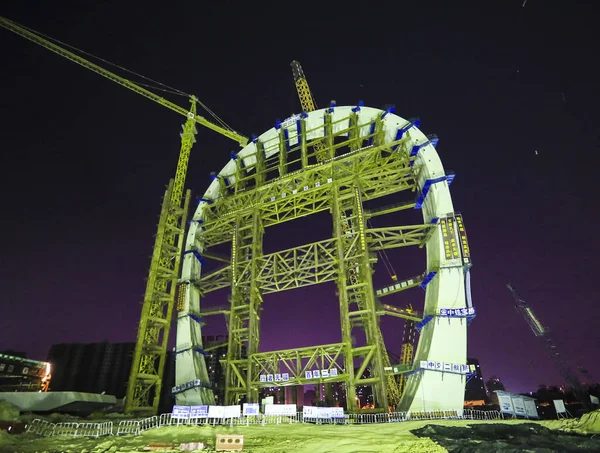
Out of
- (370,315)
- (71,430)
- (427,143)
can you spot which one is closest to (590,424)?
(370,315)

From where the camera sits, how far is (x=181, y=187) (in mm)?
41812

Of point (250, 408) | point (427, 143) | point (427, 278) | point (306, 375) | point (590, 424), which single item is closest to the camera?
point (590, 424)

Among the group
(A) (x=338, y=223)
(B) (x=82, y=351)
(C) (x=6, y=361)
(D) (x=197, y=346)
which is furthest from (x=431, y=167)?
(B) (x=82, y=351)

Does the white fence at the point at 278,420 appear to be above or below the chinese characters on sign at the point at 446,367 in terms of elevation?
below

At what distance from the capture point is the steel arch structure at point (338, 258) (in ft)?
70.6

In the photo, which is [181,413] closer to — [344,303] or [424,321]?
[344,303]

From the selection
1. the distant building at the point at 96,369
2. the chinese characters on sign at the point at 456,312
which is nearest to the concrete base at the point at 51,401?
the chinese characters on sign at the point at 456,312

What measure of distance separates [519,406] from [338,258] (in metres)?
13.8

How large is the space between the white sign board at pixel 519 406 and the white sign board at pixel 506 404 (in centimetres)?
19

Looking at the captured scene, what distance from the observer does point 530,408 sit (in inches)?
702

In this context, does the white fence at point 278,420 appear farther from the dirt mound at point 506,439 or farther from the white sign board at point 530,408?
the dirt mound at point 506,439

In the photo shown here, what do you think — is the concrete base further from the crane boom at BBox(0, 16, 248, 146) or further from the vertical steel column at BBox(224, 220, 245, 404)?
the crane boom at BBox(0, 16, 248, 146)

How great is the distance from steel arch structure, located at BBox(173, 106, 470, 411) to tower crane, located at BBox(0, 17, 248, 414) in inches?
114

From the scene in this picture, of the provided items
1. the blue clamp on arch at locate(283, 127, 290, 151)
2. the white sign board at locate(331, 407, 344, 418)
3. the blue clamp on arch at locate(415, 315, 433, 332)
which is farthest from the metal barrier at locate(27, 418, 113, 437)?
the blue clamp on arch at locate(283, 127, 290, 151)
